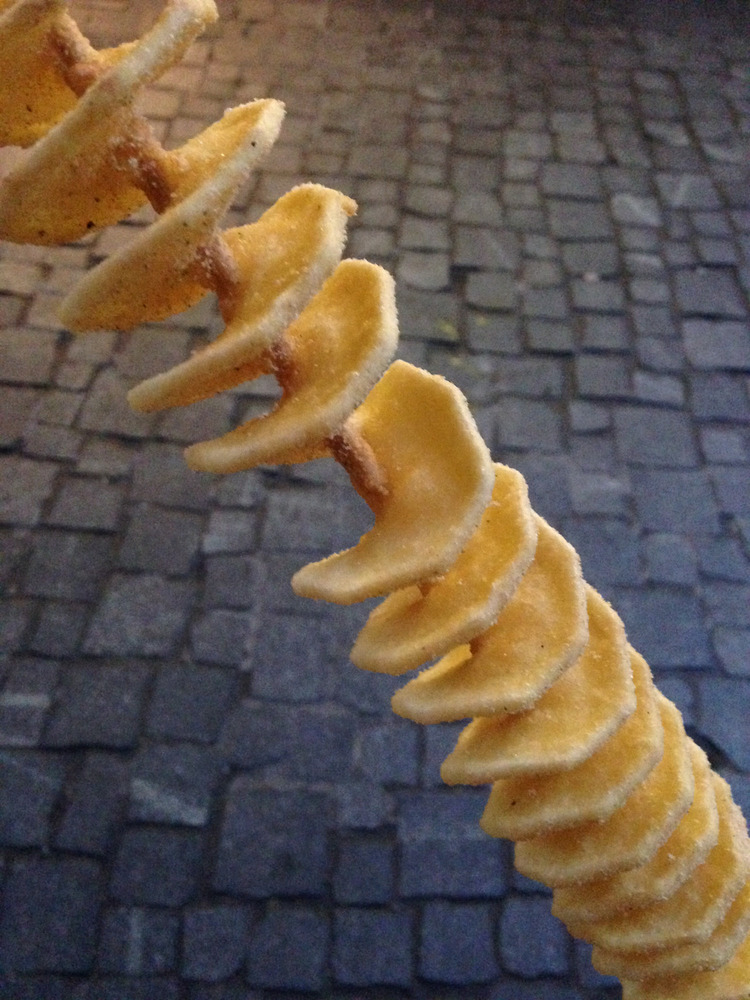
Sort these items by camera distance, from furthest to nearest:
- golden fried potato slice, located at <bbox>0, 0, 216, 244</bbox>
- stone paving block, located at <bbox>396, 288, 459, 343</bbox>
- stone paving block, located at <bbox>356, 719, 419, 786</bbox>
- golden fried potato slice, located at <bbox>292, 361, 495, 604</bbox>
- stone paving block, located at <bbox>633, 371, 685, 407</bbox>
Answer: stone paving block, located at <bbox>396, 288, 459, 343</bbox>, stone paving block, located at <bbox>633, 371, 685, 407</bbox>, stone paving block, located at <bbox>356, 719, 419, 786</bbox>, golden fried potato slice, located at <bbox>292, 361, 495, 604</bbox>, golden fried potato slice, located at <bbox>0, 0, 216, 244</bbox>

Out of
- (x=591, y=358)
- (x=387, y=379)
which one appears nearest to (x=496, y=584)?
(x=387, y=379)

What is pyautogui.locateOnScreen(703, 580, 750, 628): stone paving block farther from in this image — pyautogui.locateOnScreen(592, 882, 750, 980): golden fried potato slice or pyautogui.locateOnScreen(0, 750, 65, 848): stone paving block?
pyautogui.locateOnScreen(0, 750, 65, 848): stone paving block

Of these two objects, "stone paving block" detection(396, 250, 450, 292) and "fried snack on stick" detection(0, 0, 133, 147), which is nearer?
"fried snack on stick" detection(0, 0, 133, 147)

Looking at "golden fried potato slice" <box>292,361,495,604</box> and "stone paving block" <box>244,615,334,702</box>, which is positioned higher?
"golden fried potato slice" <box>292,361,495,604</box>

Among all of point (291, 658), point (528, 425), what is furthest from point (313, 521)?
point (528, 425)

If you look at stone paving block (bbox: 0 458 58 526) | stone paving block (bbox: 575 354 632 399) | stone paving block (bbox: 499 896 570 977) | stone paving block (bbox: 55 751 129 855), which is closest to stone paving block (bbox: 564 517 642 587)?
stone paving block (bbox: 575 354 632 399)

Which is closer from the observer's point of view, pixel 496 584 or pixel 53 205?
pixel 53 205

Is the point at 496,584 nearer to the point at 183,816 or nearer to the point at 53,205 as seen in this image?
the point at 53,205


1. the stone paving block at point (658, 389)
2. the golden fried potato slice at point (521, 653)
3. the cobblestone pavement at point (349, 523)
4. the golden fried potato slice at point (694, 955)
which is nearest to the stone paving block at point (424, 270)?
the cobblestone pavement at point (349, 523)
